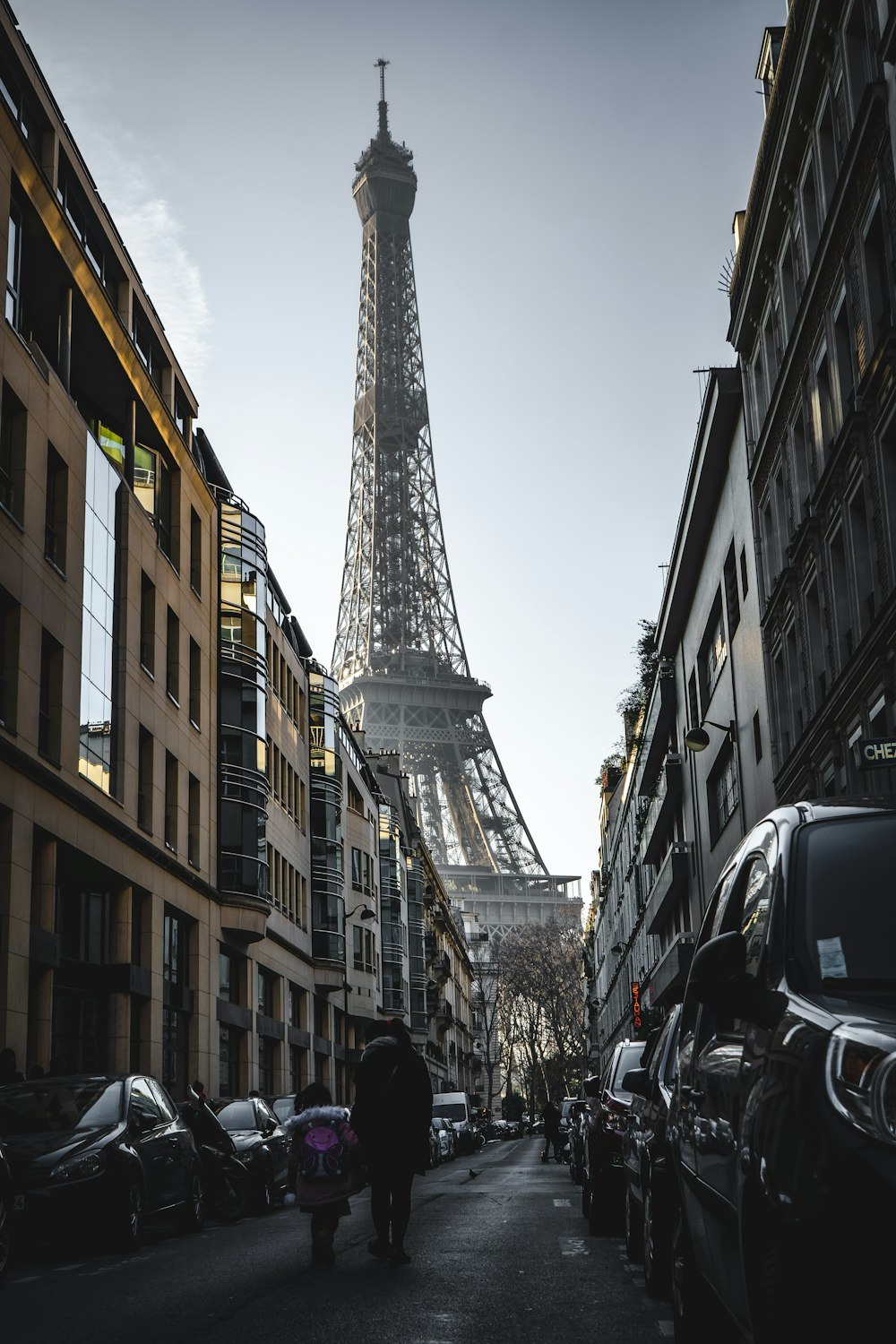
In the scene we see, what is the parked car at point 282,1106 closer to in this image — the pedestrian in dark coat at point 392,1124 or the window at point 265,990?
the pedestrian in dark coat at point 392,1124

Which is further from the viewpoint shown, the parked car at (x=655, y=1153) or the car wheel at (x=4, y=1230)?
the car wheel at (x=4, y=1230)

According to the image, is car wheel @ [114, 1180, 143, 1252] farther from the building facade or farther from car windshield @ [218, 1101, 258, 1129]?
the building facade

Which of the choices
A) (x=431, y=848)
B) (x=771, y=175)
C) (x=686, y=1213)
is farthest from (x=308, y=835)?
(x=431, y=848)

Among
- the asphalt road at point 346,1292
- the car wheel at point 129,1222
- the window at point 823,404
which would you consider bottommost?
the asphalt road at point 346,1292

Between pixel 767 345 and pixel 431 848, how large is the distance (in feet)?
369

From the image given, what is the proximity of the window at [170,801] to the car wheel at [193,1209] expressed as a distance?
17634 mm

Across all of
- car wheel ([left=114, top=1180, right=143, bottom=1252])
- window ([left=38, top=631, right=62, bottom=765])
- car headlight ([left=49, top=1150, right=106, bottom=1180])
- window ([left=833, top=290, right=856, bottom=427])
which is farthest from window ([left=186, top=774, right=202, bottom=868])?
car headlight ([left=49, top=1150, right=106, bottom=1180])

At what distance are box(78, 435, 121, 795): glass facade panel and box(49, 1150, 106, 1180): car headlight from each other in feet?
46.3

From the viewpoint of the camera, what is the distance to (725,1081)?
482 centimetres

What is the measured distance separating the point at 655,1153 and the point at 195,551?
32730mm

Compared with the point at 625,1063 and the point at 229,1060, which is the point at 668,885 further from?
the point at 625,1063

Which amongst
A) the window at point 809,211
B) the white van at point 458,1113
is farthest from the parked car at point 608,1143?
the white van at point 458,1113

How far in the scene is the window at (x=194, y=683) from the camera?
125 feet

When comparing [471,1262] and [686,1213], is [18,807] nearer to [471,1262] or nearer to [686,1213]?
[471,1262]
